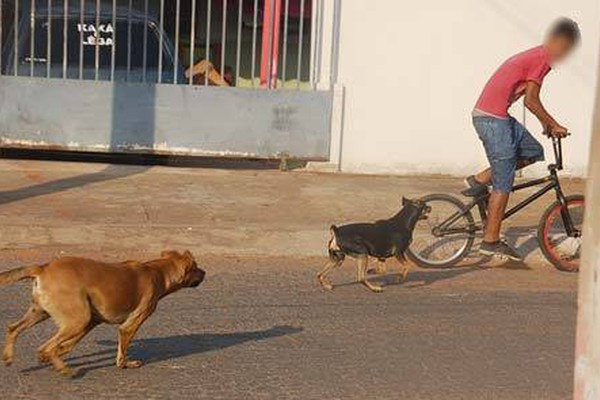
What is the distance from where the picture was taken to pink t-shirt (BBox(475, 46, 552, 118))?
8.53 m

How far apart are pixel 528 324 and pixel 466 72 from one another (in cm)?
522

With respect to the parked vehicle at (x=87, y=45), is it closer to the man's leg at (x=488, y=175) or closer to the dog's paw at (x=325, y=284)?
the man's leg at (x=488, y=175)

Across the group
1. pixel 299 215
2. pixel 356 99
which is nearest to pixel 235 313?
pixel 299 215

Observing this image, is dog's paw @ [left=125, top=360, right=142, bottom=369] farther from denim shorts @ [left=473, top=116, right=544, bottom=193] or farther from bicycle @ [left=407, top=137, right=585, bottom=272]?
denim shorts @ [left=473, top=116, right=544, bottom=193]

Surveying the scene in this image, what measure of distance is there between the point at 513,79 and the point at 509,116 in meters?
0.29

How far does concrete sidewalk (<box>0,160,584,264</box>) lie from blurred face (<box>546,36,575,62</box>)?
1.74 metres

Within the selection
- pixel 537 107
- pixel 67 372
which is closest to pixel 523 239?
pixel 537 107

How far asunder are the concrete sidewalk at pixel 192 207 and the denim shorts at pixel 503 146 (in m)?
1.03

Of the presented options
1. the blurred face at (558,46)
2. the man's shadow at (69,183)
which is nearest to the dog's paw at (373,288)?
the blurred face at (558,46)

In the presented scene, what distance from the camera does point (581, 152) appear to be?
12414mm

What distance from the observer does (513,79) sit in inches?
338

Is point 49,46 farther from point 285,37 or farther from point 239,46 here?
point 285,37

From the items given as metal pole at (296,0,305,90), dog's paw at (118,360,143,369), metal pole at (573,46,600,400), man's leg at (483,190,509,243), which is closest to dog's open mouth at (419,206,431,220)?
man's leg at (483,190,509,243)

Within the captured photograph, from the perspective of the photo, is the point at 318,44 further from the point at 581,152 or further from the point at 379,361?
the point at 379,361
